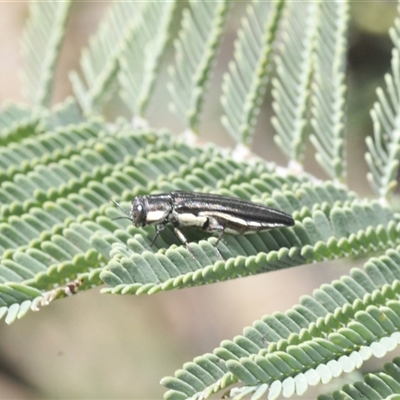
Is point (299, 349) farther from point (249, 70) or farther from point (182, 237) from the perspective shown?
point (249, 70)

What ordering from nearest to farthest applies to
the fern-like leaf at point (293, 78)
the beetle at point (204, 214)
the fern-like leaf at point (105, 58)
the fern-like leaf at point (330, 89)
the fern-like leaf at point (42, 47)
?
the beetle at point (204, 214), the fern-like leaf at point (330, 89), the fern-like leaf at point (293, 78), the fern-like leaf at point (105, 58), the fern-like leaf at point (42, 47)

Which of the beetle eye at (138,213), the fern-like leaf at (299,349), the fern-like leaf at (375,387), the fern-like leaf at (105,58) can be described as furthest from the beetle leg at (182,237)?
the fern-like leaf at (105,58)

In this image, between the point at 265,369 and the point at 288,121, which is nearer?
the point at 265,369

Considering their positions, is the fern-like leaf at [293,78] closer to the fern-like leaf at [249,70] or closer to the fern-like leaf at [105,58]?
the fern-like leaf at [249,70]

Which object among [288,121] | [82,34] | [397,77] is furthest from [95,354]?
[397,77]

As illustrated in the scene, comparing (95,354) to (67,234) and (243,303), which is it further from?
(67,234)

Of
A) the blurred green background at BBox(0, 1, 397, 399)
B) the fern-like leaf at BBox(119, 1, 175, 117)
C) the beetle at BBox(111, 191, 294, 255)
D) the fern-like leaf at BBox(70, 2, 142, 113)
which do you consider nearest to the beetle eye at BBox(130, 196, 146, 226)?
the beetle at BBox(111, 191, 294, 255)
